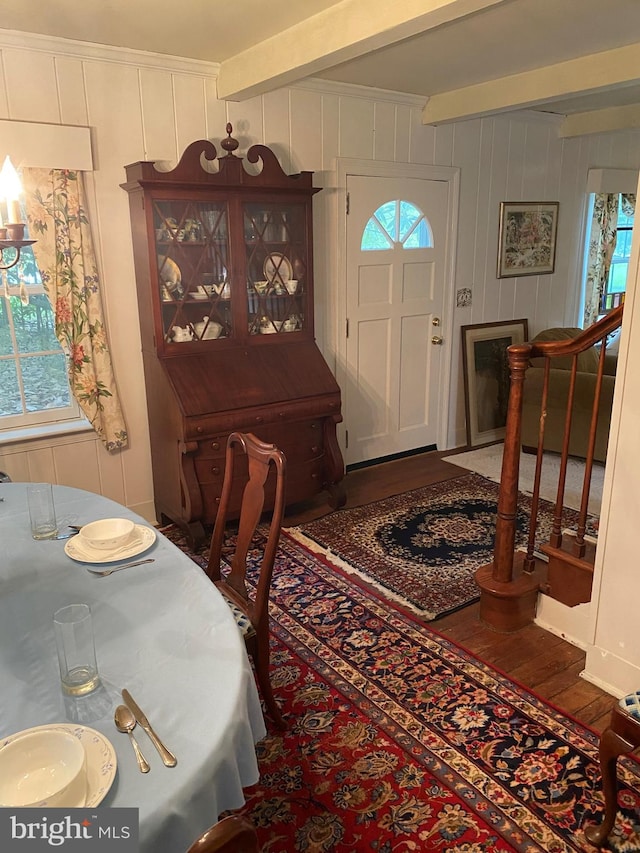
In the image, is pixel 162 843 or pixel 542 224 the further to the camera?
pixel 542 224

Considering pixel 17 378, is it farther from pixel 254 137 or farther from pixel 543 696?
pixel 543 696

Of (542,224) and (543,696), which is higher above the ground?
(542,224)

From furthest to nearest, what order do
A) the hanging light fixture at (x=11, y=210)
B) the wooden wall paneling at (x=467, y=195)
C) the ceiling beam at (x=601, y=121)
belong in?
the ceiling beam at (x=601, y=121) < the wooden wall paneling at (x=467, y=195) < the hanging light fixture at (x=11, y=210)

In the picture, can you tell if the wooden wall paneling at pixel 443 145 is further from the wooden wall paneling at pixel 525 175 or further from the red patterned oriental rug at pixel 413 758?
the red patterned oriental rug at pixel 413 758

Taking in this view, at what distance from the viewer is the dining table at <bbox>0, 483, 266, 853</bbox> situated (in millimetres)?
1062

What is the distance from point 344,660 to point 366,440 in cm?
230

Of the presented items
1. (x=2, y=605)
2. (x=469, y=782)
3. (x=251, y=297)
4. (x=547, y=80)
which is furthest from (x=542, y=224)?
(x=2, y=605)

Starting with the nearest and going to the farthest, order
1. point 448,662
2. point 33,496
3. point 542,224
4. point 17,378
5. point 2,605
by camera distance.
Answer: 1. point 2,605
2. point 33,496
3. point 448,662
4. point 17,378
5. point 542,224

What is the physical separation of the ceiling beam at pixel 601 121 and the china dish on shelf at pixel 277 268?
2861mm

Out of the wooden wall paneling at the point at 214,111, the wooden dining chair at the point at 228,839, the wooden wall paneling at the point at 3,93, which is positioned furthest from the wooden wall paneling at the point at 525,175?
Result: the wooden dining chair at the point at 228,839

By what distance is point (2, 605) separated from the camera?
62.1 inches

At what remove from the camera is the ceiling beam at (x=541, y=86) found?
3.33 m

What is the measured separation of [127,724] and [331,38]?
261 centimetres

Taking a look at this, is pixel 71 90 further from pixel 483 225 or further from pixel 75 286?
pixel 483 225
